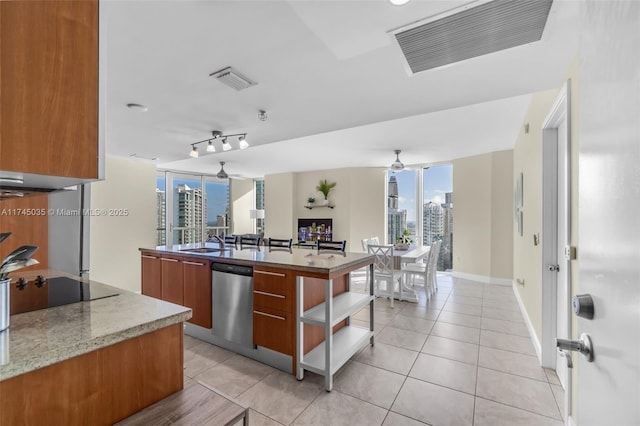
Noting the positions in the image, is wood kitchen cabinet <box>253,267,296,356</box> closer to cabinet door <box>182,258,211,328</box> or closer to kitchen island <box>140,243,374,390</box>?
kitchen island <box>140,243,374,390</box>

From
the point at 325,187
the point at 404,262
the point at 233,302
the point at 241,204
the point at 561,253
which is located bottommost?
the point at 233,302

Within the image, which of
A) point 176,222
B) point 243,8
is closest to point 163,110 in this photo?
point 243,8

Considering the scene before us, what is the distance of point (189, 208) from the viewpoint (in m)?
7.31

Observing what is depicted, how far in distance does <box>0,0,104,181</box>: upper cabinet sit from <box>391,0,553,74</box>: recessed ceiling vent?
1402 millimetres

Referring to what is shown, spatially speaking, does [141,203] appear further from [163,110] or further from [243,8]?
[243,8]

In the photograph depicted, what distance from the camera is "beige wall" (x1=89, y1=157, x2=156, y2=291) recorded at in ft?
15.6

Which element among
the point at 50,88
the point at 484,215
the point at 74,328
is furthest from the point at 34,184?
the point at 484,215

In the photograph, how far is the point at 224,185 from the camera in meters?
8.61

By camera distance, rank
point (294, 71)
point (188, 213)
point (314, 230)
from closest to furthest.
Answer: point (294, 71) → point (188, 213) → point (314, 230)

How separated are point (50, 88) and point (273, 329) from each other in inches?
85.2

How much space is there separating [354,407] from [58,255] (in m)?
2.74

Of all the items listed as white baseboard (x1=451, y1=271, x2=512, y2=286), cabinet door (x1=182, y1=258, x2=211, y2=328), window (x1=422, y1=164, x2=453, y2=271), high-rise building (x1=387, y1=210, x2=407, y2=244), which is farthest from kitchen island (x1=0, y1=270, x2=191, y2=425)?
high-rise building (x1=387, y1=210, x2=407, y2=244)

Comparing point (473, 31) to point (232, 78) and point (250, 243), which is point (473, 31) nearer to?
point (232, 78)

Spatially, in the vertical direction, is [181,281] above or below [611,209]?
below
